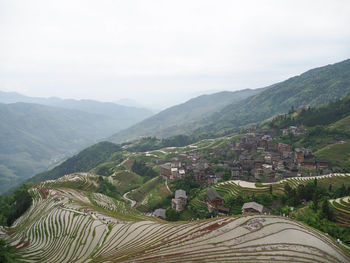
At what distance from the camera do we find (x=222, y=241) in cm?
1997

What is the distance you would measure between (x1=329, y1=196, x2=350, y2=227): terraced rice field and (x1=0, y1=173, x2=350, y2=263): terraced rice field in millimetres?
15621

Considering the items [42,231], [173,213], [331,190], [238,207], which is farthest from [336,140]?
[42,231]

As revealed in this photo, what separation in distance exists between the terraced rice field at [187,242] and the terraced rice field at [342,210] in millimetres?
15621

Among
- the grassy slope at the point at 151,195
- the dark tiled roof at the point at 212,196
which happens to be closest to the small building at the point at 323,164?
the dark tiled roof at the point at 212,196

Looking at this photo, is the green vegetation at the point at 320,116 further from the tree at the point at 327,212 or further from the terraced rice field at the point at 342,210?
the tree at the point at 327,212

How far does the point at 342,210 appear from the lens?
3328 cm

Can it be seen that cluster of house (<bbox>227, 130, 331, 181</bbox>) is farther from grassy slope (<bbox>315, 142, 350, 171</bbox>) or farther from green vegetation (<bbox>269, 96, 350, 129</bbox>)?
green vegetation (<bbox>269, 96, 350, 129</bbox>)

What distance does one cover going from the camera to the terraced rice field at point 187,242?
703 inches

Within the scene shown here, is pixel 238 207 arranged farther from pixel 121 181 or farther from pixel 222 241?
pixel 121 181

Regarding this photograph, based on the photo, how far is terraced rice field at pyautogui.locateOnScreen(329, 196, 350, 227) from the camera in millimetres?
31469

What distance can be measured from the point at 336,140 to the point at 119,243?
9636cm

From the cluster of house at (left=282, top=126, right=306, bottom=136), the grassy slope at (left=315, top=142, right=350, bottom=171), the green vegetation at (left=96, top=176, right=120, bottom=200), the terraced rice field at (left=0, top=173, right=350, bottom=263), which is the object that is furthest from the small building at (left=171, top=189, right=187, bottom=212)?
the cluster of house at (left=282, top=126, right=306, bottom=136)

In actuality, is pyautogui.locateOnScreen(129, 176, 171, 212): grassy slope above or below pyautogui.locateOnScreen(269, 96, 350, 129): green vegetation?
below

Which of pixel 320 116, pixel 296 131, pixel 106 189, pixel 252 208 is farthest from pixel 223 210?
pixel 320 116
